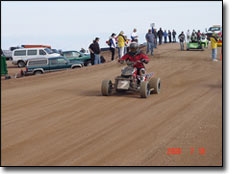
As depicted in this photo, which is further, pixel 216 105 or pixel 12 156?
pixel 216 105

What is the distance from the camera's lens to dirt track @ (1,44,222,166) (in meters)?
5.87

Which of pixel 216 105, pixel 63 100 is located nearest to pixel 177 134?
pixel 216 105

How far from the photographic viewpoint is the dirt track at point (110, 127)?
587 centimetres

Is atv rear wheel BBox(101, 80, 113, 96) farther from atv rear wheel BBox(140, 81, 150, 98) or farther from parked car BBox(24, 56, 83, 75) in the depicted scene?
parked car BBox(24, 56, 83, 75)

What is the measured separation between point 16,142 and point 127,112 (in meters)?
3.27

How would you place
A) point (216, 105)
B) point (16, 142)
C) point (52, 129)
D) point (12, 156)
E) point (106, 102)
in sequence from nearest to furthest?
point (12, 156), point (16, 142), point (52, 129), point (216, 105), point (106, 102)

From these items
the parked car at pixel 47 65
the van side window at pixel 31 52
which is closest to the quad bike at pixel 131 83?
the parked car at pixel 47 65

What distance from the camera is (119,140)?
266 inches

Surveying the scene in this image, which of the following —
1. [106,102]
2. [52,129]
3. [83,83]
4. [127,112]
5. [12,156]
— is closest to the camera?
[12,156]

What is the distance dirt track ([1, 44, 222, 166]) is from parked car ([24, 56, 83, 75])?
33.2 feet

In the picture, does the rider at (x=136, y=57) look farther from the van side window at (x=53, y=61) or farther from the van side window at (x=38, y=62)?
the van side window at (x=38, y=62)

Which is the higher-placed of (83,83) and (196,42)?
(196,42)

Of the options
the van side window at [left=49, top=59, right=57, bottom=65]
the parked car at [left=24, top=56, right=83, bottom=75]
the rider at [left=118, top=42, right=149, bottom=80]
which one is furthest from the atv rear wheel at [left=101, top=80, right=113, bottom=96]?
the van side window at [left=49, top=59, right=57, bottom=65]

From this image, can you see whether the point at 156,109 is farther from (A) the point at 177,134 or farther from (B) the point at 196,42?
(B) the point at 196,42
